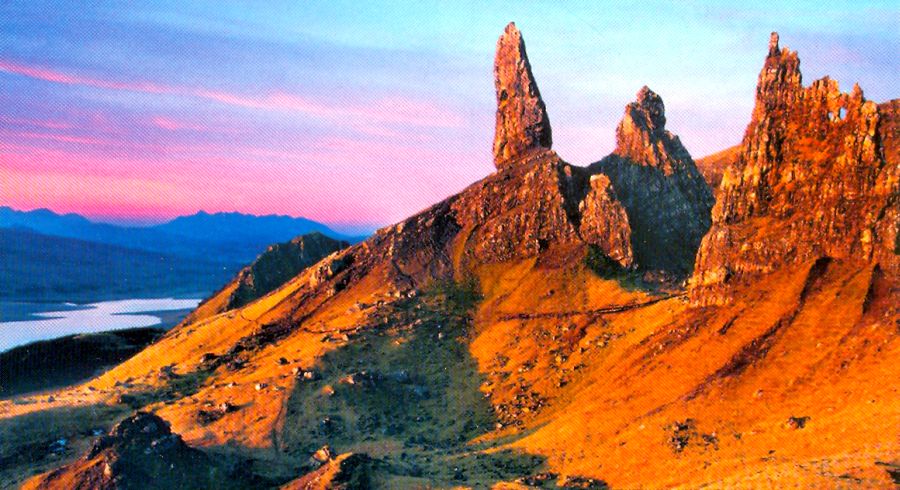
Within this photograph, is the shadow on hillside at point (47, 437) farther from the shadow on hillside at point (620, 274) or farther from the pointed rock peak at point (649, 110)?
the pointed rock peak at point (649, 110)

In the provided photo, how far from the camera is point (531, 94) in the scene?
10856cm

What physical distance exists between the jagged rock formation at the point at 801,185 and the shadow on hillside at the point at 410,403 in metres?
25.8

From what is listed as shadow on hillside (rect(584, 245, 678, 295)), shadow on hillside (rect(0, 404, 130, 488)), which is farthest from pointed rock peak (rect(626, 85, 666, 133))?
shadow on hillside (rect(0, 404, 130, 488))

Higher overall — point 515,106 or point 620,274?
point 515,106

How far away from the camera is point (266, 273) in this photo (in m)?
167

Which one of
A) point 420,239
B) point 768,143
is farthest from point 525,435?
point 420,239

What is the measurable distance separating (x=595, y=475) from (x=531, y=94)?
231 ft

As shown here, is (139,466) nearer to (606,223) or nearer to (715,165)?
(606,223)

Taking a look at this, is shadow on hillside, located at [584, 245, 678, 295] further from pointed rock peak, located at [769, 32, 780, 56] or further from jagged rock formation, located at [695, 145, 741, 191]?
jagged rock formation, located at [695, 145, 741, 191]

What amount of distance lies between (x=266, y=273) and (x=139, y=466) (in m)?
115

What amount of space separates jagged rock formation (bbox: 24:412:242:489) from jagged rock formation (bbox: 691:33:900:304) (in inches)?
1841

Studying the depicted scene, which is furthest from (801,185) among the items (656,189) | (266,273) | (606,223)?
(266,273)

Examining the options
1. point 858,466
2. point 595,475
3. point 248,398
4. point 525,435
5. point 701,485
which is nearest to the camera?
point 858,466

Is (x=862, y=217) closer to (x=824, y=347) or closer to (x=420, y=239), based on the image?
(x=824, y=347)
